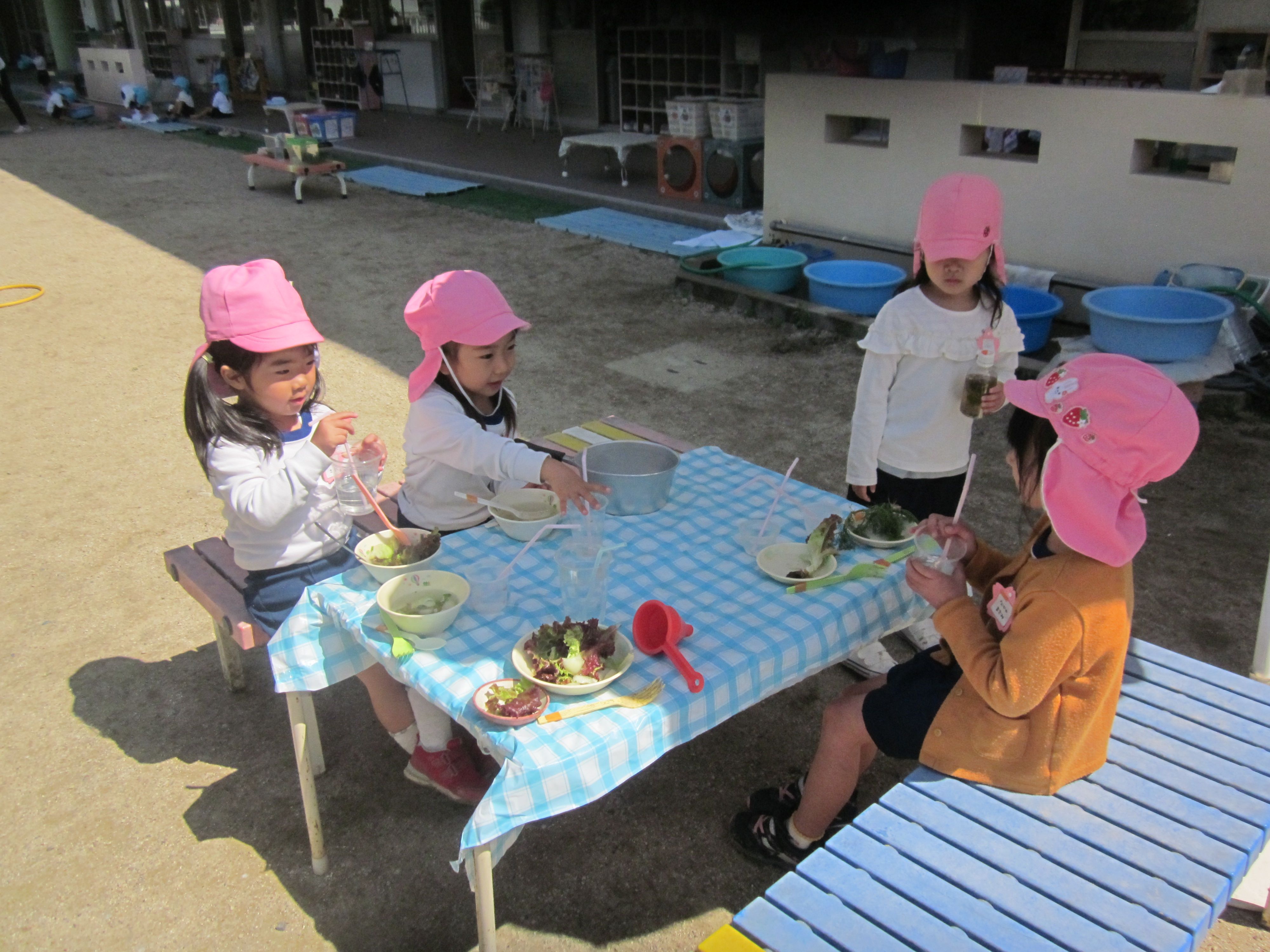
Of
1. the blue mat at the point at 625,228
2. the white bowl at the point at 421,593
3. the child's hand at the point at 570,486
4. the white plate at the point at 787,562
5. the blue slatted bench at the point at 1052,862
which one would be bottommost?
the blue mat at the point at 625,228

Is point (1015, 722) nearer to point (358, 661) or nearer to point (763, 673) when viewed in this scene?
point (763, 673)

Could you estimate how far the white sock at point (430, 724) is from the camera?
2596 millimetres

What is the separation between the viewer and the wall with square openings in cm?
534

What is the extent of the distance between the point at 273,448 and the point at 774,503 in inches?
51.1

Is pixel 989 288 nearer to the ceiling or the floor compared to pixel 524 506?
nearer to the ceiling

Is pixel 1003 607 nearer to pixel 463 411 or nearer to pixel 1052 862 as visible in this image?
Answer: pixel 1052 862

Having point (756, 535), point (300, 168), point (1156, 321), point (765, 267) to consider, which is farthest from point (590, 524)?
point (300, 168)

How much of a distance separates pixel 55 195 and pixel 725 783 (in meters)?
12.0

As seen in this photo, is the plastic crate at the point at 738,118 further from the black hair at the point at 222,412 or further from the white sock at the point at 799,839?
the white sock at the point at 799,839

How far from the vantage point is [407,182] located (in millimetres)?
11609

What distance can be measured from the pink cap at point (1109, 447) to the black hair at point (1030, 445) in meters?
0.08

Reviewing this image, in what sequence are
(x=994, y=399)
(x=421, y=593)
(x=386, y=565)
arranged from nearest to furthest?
(x=421, y=593), (x=386, y=565), (x=994, y=399)

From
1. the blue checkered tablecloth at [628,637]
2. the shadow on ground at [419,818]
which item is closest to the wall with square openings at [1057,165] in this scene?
the shadow on ground at [419,818]

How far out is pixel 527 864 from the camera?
8.28 ft
